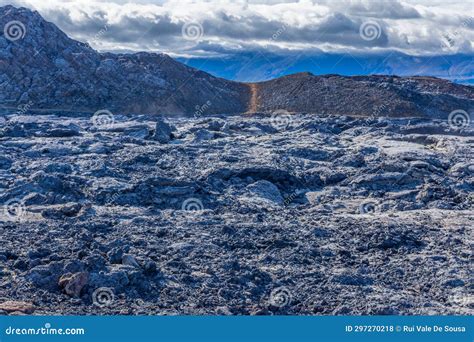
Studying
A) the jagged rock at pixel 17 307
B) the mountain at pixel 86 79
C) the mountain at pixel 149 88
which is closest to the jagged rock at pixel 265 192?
the jagged rock at pixel 17 307

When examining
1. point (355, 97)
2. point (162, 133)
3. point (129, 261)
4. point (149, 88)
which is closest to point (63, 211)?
point (129, 261)

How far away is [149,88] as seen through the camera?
130ft

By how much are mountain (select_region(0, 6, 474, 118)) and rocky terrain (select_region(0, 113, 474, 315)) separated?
533 inches

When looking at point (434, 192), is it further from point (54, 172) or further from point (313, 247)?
point (54, 172)

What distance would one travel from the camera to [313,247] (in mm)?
11383

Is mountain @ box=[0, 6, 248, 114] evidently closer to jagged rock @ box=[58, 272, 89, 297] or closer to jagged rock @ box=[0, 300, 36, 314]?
jagged rock @ box=[58, 272, 89, 297]

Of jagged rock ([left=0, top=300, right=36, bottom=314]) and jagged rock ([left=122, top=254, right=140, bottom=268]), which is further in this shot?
jagged rock ([left=122, top=254, right=140, bottom=268])

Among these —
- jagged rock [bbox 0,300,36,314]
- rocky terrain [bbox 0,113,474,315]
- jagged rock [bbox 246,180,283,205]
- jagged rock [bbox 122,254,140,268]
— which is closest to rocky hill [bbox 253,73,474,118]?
rocky terrain [bbox 0,113,474,315]

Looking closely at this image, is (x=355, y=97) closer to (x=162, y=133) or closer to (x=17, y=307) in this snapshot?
(x=162, y=133)

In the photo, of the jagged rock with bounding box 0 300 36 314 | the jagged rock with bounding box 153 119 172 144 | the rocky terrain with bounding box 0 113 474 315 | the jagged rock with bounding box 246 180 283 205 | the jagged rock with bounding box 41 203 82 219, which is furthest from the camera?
the jagged rock with bounding box 153 119 172 144

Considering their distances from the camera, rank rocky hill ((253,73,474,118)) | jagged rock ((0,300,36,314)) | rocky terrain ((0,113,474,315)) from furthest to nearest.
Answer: rocky hill ((253,73,474,118)) < rocky terrain ((0,113,474,315)) < jagged rock ((0,300,36,314))

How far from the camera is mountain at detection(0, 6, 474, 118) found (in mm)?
36312

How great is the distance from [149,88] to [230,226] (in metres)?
28.6

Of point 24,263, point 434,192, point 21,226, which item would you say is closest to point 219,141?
point 434,192
